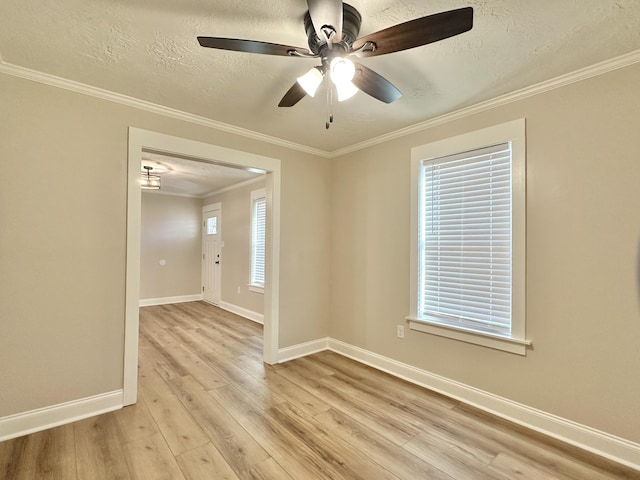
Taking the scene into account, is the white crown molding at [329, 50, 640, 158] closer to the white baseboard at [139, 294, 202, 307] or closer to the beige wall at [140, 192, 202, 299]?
the beige wall at [140, 192, 202, 299]

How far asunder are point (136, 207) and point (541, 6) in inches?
114

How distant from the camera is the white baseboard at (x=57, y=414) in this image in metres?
2.02

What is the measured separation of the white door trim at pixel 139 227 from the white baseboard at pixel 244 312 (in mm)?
1741

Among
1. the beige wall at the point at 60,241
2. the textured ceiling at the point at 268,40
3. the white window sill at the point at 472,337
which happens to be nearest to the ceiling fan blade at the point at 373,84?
the textured ceiling at the point at 268,40

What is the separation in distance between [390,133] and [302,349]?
2.62 metres

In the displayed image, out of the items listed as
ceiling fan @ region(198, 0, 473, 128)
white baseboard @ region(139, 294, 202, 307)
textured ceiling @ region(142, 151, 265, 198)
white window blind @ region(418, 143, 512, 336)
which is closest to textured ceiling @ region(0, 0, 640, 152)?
ceiling fan @ region(198, 0, 473, 128)

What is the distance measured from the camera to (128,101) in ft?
8.05

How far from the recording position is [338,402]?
253 centimetres

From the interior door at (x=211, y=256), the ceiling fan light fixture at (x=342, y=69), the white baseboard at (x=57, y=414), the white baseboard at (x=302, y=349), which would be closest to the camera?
the ceiling fan light fixture at (x=342, y=69)

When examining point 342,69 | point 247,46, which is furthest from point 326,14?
point 247,46

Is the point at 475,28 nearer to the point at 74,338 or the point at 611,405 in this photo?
the point at 611,405

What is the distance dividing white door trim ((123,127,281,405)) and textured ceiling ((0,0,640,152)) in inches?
14.2

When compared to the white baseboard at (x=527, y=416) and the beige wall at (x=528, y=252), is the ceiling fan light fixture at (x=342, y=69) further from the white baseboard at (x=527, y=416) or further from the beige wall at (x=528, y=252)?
the white baseboard at (x=527, y=416)

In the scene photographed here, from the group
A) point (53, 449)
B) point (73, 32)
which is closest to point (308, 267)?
point (53, 449)
